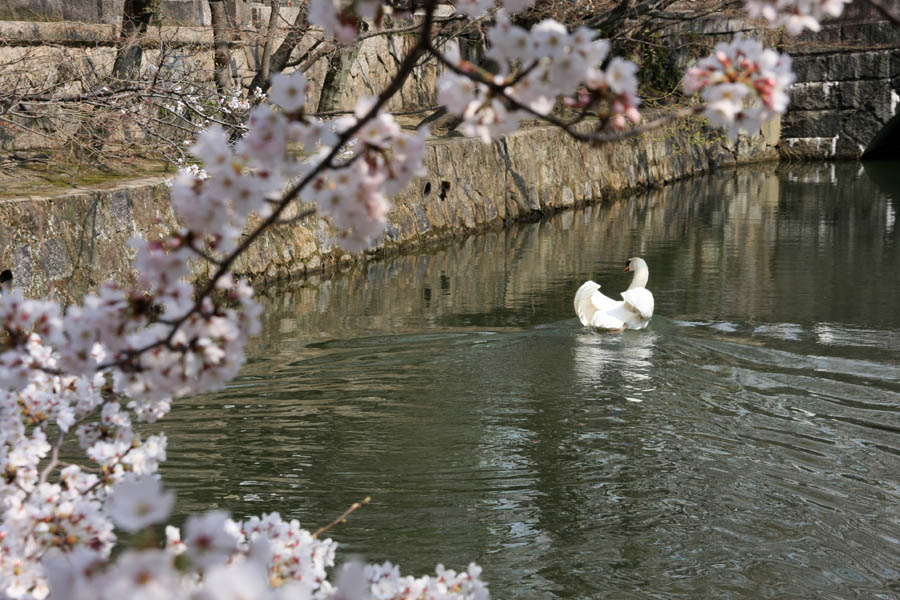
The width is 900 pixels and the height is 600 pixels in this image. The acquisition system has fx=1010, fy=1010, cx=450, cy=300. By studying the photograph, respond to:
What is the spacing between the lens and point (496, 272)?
34.7ft

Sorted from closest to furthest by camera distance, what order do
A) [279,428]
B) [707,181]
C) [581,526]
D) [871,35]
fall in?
[581,526]
[279,428]
[707,181]
[871,35]

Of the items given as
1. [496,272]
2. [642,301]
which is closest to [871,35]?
[496,272]

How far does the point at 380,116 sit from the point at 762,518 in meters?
3.37

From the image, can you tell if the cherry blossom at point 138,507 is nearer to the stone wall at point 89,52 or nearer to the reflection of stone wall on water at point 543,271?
the reflection of stone wall on water at point 543,271

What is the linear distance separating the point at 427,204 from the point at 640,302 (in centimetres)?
539

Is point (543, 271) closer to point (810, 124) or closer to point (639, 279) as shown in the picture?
point (639, 279)

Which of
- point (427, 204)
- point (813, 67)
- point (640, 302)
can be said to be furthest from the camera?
point (813, 67)

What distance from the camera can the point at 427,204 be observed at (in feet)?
41.0

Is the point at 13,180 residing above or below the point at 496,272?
above

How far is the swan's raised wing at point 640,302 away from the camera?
7508 mm

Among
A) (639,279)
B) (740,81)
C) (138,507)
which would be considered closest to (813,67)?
(639,279)

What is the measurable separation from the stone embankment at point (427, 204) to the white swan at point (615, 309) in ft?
10.7

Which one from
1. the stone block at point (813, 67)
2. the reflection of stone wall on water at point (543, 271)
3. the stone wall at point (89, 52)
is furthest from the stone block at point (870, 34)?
the stone wall at point (89, 52)

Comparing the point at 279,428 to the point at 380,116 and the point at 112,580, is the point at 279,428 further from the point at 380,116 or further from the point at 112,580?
the point at 112,580
